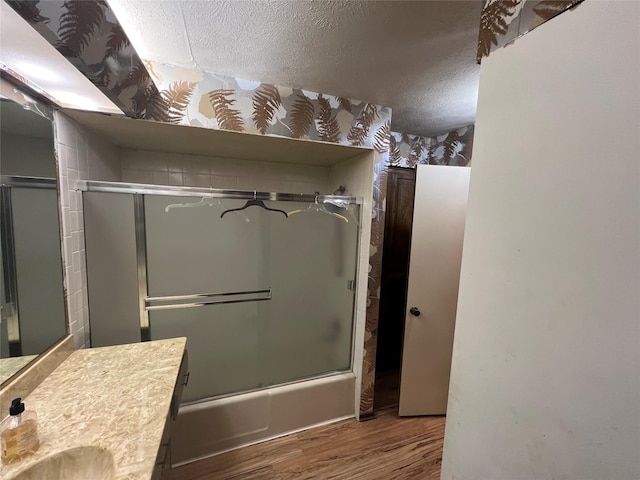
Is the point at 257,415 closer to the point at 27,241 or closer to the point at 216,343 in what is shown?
the point at 216,343

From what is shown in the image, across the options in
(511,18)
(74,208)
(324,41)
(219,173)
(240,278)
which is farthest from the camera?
(219,173)

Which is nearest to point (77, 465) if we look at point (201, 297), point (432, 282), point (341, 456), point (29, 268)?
point (29, 268)

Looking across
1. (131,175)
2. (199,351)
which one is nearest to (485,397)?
(199,351)

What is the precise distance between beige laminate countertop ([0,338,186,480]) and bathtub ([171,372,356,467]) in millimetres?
638

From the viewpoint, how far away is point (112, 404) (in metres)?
0.90

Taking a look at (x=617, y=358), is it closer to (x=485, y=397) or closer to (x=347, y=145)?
(x=485, y=397)

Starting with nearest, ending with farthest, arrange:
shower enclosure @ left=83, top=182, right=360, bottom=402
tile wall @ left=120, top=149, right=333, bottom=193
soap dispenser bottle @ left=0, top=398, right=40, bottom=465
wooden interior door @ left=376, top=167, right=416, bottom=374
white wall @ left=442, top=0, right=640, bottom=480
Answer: white wall @ left=442, top=0, right=640, bottom=480 < soap dispenser bottle @ left=0, top=398, right=40, bottom=465 < shower enclosure @ left=83, top=182, right=360, bottom=402 < tile wall @ left=120, top=149, right=333, bottom=193 < wooden interior door @ left=376, top=167, right=416, bottom=374

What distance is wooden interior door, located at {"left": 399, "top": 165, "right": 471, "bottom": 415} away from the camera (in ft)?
5.98

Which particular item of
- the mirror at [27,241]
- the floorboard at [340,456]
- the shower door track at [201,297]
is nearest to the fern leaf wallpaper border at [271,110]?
the mirror at [27,241]

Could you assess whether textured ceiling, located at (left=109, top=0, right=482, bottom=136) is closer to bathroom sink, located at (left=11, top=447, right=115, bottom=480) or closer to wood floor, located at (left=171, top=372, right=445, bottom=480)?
bathroom sink, located at (left=11, top=447, right=115, bottom=480)

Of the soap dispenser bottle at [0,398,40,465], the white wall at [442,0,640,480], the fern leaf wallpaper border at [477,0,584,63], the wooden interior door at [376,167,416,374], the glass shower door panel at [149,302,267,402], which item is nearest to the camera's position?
the white wall at [442,0,640,480]

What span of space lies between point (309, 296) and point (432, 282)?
91 cm

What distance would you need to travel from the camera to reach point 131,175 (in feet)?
6.29

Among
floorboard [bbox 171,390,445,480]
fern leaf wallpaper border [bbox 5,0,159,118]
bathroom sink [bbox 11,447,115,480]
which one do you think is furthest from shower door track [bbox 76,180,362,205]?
floorboard [bbox 171,390,445,480]
